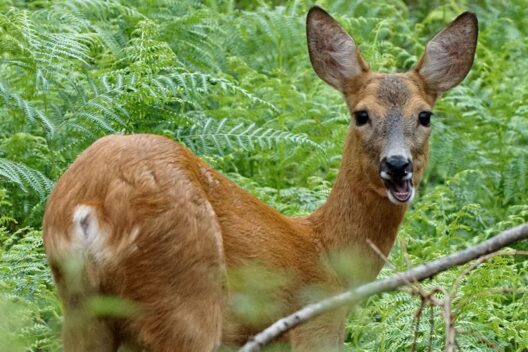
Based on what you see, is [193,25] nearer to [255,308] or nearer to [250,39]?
[250,39]

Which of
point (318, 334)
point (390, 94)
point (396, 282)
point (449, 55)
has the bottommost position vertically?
point (318, 334)

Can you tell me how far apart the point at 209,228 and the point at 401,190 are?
1.45m

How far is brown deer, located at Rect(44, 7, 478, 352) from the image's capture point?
5.86 meters

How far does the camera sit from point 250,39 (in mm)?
10812

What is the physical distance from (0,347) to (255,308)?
4.85ft

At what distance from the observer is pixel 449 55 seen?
26.9 ft

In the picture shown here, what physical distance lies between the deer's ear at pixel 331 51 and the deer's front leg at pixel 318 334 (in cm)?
157

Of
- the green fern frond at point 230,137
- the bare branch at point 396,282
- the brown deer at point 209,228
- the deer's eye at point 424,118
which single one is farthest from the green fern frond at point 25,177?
the bare branch at point 396,282

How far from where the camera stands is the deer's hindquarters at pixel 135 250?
5812 mm

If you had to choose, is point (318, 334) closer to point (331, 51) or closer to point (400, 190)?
point (400, 190)

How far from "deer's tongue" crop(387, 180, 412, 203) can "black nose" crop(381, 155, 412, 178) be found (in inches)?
1.9

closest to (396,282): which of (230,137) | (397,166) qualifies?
(397,166)

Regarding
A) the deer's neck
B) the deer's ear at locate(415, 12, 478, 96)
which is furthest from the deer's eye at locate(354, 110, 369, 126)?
the deer's ear at locate(415, 12, 478, 96)

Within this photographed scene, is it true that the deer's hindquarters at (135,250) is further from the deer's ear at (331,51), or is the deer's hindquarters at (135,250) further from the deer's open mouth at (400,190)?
the deer's ear at (331,51)
